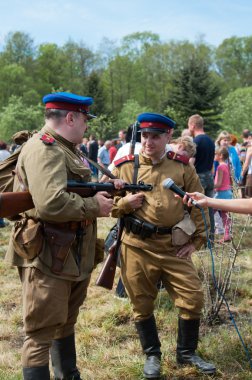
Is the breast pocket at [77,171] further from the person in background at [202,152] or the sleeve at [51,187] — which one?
the person in background at [202,152]

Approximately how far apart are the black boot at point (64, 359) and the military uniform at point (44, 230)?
43 centimetres

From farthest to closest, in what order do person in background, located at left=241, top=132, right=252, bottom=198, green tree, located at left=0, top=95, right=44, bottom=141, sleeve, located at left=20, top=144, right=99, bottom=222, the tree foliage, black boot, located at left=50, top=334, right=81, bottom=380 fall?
the tree foliage < green tree, located at left=0, top=95, right=44, bottom=141 < person in background, located at left=241, top=132, right=252, bottom=198 < black boot, located at left=50, top=334, right=81, bottom=380 < sleeve, located at left=20, top=144, right=99, bottom=222

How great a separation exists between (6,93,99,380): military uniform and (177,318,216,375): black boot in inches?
43.5

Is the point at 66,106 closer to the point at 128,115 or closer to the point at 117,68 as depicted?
the point at 128,115

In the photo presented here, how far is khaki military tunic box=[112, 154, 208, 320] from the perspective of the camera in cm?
353

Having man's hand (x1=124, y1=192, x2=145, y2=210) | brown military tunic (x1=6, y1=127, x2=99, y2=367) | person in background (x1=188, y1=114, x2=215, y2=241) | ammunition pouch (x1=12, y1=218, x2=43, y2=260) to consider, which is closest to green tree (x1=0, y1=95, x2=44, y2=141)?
person in background (x1=188, y1=114, x2=215, y2=241)

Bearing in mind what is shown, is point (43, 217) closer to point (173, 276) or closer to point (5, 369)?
point (173, 276)

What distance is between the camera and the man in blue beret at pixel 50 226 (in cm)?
265

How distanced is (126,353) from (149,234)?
1.16m

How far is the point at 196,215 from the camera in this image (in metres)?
3.73

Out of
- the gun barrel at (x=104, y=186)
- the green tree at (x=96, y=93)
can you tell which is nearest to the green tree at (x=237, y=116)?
the green tree at (x=96, y=93)

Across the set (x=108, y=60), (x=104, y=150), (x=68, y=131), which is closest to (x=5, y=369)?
(x=68, y=131)

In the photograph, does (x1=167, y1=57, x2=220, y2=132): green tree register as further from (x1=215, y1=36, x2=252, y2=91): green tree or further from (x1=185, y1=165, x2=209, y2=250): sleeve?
(x1=185, y1=165, x2=209, y2=250): sleeve

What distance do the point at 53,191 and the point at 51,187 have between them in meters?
0.03
